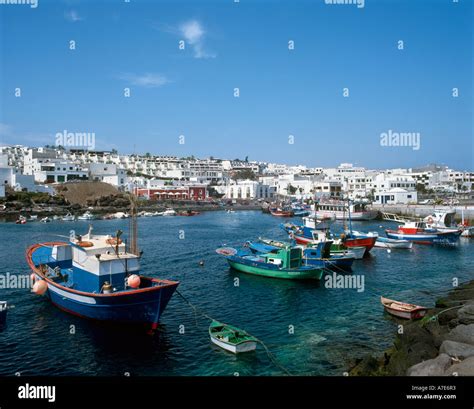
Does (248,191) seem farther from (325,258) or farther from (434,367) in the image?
(434,367)

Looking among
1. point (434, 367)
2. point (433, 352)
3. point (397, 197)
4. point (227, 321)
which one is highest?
point (397, 197)

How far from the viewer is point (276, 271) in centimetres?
1803

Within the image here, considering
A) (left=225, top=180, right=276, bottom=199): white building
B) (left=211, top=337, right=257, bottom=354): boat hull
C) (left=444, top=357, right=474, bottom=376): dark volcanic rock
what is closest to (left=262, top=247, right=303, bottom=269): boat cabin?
(left=211, top=337, right=257, bottom=354): boat hull

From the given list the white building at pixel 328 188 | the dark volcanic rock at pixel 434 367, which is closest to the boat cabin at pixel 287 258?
the dark volcanic rock at pixel 434 367

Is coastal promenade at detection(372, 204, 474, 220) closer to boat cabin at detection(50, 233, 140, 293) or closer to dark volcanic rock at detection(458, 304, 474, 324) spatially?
dark volcanic rock at detection(458, 304, 474, 324)

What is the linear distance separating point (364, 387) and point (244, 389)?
4.00 feet

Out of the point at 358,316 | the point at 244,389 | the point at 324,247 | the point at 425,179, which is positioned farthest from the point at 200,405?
the point at 425,179

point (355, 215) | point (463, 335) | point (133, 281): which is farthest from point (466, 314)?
point (355, 215)

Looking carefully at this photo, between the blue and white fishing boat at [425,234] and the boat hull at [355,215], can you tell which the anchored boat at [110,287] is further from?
the boat hull at [355,215]

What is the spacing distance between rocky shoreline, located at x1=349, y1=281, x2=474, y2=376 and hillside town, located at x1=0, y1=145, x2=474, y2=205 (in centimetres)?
4406

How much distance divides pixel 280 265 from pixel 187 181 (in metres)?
67.3

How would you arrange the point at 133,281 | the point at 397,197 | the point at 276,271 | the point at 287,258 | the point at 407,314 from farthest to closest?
the point at 397,197 → the point at 287,258 → the point at 276,271 → the point at 407,314 → the point at 133,281

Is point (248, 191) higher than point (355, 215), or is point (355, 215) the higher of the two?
point (248, 191)

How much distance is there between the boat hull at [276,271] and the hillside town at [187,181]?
35.2 meters
